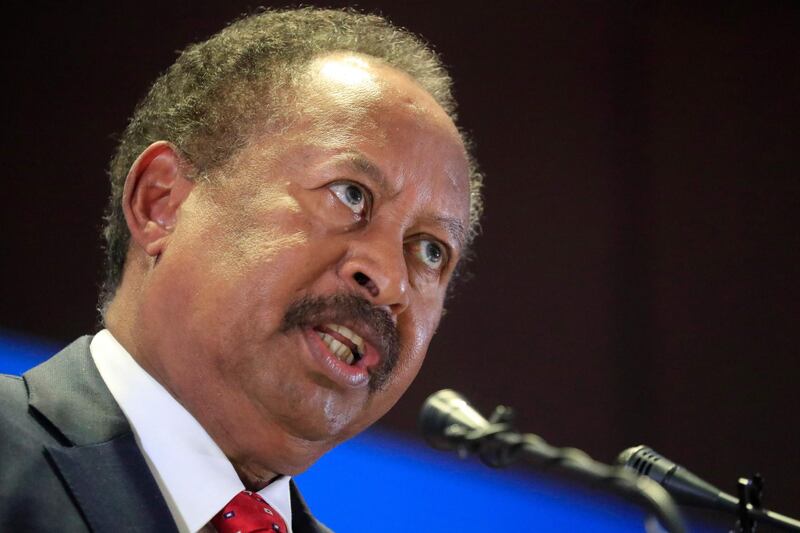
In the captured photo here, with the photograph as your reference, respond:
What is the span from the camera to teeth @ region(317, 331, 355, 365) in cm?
175

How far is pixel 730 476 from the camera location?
3441mm

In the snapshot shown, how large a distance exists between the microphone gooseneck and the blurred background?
1513 millimetres

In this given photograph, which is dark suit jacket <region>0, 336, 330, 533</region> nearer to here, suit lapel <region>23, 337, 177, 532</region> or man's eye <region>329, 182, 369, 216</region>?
suit lapel <region>23, 337, 177, 532</region>

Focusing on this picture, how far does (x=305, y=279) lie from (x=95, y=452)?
1.44ft

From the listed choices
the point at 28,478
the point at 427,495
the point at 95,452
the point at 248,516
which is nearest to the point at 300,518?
the point at 248,516

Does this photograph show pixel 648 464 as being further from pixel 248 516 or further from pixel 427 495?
pixel 427 495

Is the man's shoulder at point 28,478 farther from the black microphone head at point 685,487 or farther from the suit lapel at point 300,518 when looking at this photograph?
the black microphone head at point 685,487

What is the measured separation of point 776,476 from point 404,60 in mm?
2081

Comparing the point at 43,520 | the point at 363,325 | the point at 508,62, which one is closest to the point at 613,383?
the point at 508,62

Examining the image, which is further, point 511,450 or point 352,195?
point 352,195

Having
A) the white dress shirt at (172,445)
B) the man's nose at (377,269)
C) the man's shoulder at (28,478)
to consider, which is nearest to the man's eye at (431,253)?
the man's nose at (377,269)

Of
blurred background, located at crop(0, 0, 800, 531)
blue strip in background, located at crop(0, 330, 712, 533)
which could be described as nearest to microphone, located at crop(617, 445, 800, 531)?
blue strip in background, located at crop(0, 330, 712, 533)

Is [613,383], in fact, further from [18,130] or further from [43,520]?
[43,520]

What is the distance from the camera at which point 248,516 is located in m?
1.74
